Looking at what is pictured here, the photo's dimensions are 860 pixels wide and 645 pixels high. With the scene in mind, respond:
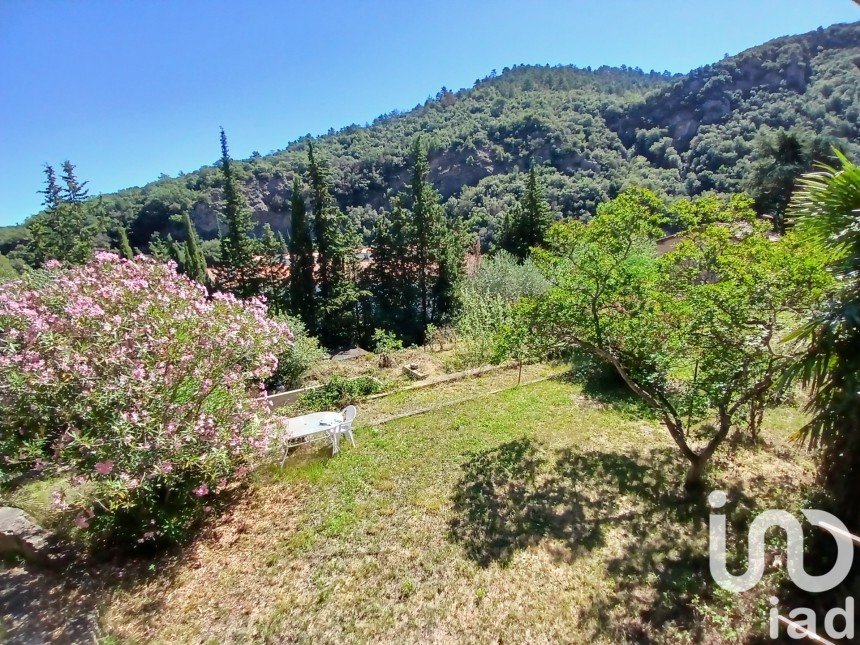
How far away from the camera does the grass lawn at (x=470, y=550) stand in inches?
157

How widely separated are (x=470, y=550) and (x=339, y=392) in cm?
606

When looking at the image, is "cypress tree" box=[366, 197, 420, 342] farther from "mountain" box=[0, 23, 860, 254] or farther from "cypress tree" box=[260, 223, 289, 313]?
"mountain" box=[0, 23, 860, 254]

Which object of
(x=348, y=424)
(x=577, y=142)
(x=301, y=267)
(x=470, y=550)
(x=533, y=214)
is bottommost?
(x=470, y=550)

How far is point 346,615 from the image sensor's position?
4.17 meters

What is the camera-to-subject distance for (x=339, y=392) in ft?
33.3

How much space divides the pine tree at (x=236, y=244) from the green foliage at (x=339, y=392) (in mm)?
18123

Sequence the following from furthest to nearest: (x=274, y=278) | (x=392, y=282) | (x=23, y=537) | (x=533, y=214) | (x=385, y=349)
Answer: (x=533, y=214) < (x=392, y=282) < (x=274, y=278) < (x=385, y=349) < (x=23, y=537)

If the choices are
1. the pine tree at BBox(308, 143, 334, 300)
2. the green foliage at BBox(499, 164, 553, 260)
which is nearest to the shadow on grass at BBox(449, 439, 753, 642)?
the pine tree at BBox(308, 143, 334, 300)

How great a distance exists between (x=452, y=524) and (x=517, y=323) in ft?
10.4

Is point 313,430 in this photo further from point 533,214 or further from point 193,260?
point 193,260

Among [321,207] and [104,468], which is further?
[321,207]

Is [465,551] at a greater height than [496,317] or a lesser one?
lesser

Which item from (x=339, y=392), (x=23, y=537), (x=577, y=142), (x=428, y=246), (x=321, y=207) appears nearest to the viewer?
(x=23, y=537)

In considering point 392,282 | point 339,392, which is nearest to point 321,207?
point 392,282
